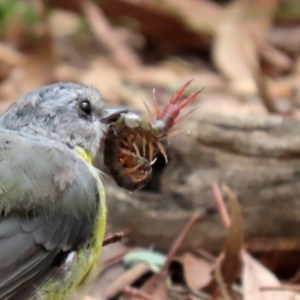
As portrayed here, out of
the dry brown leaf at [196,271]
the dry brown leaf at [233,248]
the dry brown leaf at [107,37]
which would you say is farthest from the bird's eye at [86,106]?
the dry brown leaf at [107,37]

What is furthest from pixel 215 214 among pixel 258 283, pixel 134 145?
pixel 134 145

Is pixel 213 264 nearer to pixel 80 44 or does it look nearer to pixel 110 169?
pixel 110 169

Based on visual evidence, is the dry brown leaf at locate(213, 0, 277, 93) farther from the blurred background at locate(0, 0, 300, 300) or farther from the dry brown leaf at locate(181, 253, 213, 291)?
the dry brown leaf at locate(181, 253, 213, 291)

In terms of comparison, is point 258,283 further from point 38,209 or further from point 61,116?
point 38,209

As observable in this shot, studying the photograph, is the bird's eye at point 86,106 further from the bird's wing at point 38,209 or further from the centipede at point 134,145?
the bird's wing at point 38,209

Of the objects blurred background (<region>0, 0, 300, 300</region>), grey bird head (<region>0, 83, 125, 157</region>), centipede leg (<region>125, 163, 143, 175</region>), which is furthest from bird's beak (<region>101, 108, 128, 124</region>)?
blurred background (<region>0, 0, 300, 300</region>)

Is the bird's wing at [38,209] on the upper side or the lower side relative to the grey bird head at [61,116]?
lower

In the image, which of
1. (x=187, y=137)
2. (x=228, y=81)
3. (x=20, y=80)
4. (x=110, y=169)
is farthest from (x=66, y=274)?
(x=228, y=81)
